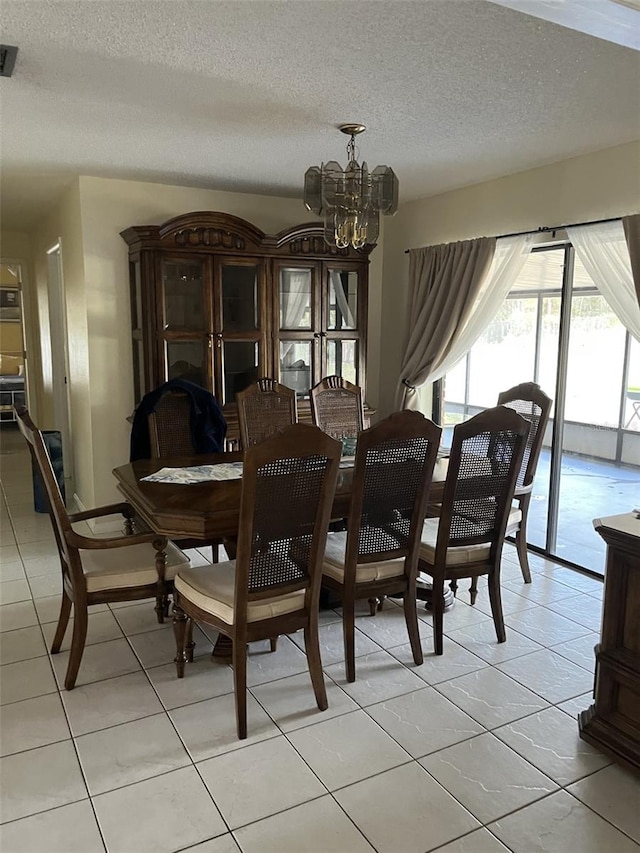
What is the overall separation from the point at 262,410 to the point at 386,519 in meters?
1.49

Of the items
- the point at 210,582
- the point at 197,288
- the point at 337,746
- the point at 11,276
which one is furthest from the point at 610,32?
the point at 11,276

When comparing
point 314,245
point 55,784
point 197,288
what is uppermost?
point 314,245

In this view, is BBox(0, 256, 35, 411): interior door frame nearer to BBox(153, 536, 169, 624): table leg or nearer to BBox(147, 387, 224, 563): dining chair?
BBox(147, 387, 224, 563): dining chair

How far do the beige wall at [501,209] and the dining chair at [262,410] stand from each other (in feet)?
5.26

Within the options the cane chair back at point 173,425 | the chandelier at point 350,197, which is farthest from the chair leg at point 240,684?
the chandelier at point 350,197

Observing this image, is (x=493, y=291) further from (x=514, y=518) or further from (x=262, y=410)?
(x=262, y=410)

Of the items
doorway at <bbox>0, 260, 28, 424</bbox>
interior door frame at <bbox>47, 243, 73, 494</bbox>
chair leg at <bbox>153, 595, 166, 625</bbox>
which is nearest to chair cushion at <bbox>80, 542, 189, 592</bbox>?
chair leg at <bbox>153, 595, 166, 625</bbox>

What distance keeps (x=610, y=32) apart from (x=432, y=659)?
2.40 m

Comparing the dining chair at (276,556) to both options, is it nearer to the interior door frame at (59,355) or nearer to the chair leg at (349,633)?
the chair leg at (349,633)

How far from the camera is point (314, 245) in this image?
15.4 ft

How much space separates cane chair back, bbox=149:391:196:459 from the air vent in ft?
5.74

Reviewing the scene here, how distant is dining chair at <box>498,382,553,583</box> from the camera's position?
3652 millimetres

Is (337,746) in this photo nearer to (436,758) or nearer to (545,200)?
(436,758)

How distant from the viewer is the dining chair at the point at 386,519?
100 inches
